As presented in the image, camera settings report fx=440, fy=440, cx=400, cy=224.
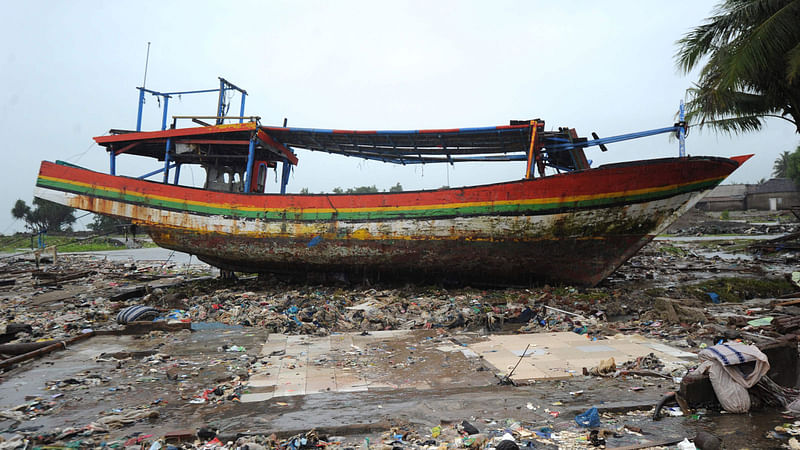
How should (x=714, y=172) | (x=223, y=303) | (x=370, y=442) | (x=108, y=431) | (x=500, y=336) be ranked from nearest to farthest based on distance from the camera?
(x=370, y=442), (x=108, y=431), (x=500, y=336), (x=714, y=172), (x=223, y=303)

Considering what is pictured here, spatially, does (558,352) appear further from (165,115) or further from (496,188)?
(165,115)

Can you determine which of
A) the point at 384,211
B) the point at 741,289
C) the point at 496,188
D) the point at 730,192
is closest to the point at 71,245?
the point at 384,211

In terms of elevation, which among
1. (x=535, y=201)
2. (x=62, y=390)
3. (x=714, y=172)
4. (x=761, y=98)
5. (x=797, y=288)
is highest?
(x=761, y=98)

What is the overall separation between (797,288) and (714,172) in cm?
256

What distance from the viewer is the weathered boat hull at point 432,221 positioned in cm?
739

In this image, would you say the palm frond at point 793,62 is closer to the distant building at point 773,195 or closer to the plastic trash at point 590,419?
the plastic trash at point 590,419

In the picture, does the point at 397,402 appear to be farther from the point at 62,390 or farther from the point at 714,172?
the point at 714,172

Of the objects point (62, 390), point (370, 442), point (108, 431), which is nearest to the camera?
point (370, 442)

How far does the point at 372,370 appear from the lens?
414 cm

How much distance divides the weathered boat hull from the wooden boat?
0.07 ft

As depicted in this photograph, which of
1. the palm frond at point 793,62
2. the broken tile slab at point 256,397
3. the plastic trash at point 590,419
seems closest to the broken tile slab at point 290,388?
the broken tile slab at point 256,397

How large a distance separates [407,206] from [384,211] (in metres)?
0.47

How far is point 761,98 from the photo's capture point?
37.7ft

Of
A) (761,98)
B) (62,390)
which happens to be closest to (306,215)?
(62,390)
